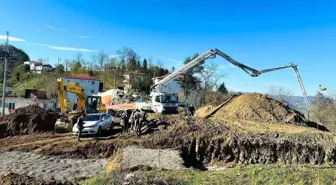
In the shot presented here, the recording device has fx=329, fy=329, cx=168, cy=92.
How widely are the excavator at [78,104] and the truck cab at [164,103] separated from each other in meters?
5.08

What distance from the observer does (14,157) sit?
17.9m

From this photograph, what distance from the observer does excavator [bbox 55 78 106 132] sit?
25344 millimetres

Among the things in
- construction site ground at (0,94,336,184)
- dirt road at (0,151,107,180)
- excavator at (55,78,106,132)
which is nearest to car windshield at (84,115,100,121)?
construction site ground at (0,94,336,184)

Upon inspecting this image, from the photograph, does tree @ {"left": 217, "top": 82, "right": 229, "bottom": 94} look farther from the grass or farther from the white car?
the grass

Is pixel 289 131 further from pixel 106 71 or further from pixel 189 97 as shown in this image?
pixel 106 71

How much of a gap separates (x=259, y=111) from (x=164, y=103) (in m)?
7.93

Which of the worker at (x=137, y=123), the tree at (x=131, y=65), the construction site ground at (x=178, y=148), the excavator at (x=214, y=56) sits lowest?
the construction site ground at (x=178, y=148)

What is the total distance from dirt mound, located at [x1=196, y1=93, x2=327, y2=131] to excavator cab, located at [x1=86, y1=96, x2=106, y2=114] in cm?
988

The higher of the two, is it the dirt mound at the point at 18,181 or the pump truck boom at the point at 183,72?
the pump truck boom at the point at 183,72

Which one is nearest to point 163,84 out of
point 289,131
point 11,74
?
point 289,131

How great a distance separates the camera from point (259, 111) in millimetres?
24938

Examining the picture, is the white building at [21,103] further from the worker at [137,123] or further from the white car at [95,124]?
the worker at [137,123]

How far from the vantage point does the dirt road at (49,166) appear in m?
15.5

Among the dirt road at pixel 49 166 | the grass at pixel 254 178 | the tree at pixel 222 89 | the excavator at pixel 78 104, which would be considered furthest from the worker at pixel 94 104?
the tree at pixel 222 89
